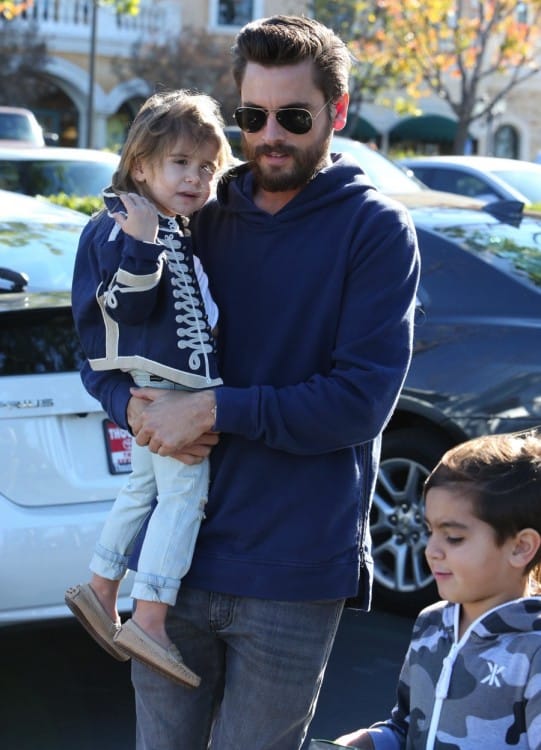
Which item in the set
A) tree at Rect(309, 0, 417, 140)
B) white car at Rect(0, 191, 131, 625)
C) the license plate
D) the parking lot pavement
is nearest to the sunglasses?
white car at Rect(0, 191, 131, 625)

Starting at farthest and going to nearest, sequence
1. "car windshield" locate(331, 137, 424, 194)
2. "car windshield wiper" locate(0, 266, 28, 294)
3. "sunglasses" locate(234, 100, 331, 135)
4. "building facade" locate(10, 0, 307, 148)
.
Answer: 1. "building facade" locate(10, 0, 307, 148)
2. "car windshield" locate(331, 137, 424, 194)
3. "car windshield wiper" locate(0, 266, 28, 294)
4. "sunglasses" locate(234, 100, 331, 135)

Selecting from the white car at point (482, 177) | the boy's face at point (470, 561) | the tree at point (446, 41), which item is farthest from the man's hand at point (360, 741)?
the tree at point (446, 41)

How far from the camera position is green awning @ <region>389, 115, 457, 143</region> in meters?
38.1

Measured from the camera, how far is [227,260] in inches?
102

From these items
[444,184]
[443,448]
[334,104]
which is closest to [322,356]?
[334,104]

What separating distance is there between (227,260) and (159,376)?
0.27 m

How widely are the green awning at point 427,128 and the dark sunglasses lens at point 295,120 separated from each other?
36.4 metres

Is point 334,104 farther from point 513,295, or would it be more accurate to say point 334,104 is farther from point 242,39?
point 513,295

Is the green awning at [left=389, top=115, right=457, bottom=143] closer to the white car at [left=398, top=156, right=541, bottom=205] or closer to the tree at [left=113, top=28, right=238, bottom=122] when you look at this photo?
the tree at [left=113, top=28, right=238, bottom=122]

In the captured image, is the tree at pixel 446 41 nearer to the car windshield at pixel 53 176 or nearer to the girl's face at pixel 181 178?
the car windshield at pixel 53 176

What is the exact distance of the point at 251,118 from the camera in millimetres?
2529

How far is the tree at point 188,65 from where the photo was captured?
32.1m

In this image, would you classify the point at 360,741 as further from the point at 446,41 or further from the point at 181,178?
the point at 446,41

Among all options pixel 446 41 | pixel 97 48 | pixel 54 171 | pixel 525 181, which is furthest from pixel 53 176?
pixel 97 48
